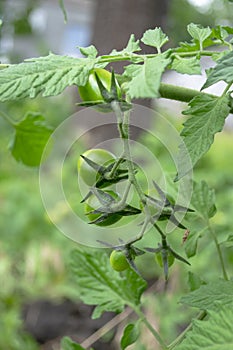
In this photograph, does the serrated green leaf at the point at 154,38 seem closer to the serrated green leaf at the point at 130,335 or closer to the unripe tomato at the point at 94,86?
the unripe tomato at the point at 94,86

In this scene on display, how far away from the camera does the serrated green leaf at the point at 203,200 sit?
60 cm

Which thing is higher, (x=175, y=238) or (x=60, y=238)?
(x=175, y=238)

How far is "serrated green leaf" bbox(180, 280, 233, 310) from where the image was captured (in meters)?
0.44

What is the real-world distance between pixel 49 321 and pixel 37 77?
193 centimetres

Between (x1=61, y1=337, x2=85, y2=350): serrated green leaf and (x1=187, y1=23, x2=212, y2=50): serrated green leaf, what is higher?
(x1=187, y1=23, x2=212, y2=50): serrated green leaf

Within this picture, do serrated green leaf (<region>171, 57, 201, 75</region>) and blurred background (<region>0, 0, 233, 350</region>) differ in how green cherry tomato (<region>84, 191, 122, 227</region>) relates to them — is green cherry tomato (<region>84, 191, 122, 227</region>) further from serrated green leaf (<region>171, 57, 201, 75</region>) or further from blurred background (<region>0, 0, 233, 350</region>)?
blurred background (<region>0, 0, 233, 350</region>)

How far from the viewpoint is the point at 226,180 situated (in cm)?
255

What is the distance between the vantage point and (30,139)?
2.14 ft

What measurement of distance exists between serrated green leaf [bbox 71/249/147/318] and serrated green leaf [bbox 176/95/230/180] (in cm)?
23

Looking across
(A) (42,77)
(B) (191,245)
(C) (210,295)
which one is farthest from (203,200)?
(A) (42,77)

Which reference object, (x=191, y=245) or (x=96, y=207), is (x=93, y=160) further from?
(x=191, y=245)

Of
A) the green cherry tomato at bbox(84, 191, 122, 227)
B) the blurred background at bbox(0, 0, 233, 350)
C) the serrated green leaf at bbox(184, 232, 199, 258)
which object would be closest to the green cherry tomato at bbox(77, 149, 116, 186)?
the green cherry tomato at bbox(84, 191, 122, 227)

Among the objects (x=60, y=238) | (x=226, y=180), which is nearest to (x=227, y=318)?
(x=60, y=238)

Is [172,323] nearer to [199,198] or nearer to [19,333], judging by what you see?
[19,333]
